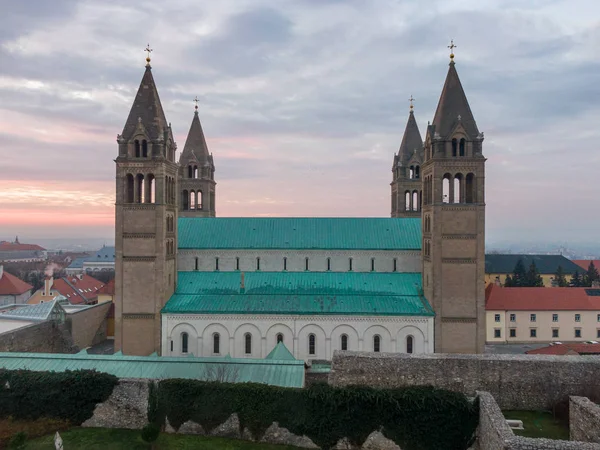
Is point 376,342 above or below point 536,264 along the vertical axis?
below

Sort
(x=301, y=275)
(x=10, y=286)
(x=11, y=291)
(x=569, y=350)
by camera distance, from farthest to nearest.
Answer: (x=10, y=286)
(x=11, y=291)
(x=301, y=275)
(x=569, y=350)

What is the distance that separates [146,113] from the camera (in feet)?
119

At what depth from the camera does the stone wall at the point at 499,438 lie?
12.9m

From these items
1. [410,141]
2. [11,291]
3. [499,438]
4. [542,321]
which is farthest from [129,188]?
[11,291]

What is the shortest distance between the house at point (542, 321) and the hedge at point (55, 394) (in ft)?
142

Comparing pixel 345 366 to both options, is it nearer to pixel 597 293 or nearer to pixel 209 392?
pixel 209 392

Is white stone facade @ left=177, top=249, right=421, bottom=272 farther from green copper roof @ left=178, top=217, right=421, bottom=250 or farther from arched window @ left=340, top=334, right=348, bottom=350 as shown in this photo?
arched window @ left=340, top=334, right=348, bottom=350

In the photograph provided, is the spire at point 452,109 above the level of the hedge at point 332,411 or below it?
above

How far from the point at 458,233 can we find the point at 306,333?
1399 cm

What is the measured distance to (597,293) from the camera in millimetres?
58625

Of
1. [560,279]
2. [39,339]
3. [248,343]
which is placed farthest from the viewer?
[560,279]

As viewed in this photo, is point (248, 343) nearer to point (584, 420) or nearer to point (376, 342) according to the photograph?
point (376, 342)

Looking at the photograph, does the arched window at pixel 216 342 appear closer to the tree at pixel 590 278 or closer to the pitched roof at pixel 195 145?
the pitched roof at pixel 195 145

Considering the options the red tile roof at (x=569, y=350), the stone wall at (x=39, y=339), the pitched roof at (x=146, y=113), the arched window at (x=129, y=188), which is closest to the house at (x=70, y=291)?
the stone wall at (x=39, y=339)
